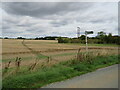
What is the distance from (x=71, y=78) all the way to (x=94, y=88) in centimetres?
142

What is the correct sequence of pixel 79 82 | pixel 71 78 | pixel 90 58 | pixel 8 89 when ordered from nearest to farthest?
1. pixel 8 89
2. pixel 79 82
3. pixel 71 78
4. pixel 90 58

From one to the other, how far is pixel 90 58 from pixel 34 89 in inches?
239

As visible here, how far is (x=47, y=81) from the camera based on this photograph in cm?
577

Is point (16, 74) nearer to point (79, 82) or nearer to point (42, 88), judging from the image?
point (42, 88)

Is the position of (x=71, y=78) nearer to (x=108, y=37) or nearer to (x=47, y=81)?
(x=47, y=81)

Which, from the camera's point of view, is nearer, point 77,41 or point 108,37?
point 108,37

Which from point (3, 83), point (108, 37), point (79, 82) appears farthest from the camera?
point (108, 37)

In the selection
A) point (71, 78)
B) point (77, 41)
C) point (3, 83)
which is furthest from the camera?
point (77, 41)

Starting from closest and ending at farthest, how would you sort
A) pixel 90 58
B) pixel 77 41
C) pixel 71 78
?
1. pixel 71 78
2. pixel 90 58
3. pixel 77 41

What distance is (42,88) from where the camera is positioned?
5.02m

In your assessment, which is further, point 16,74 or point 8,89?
point 16,74

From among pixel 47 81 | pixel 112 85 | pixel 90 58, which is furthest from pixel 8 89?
pixel 90 58

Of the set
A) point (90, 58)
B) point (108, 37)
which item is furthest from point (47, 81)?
point (108, 37)

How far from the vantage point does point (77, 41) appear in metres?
79.4
